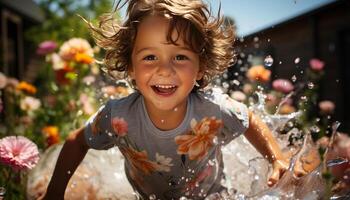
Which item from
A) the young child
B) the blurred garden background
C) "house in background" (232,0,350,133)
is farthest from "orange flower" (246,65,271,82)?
"house in background" (232,0,350,133)

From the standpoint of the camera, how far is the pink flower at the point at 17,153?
1774 millimetres

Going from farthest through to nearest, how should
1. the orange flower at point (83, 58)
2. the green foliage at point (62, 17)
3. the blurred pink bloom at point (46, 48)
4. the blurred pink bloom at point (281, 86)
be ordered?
the green foliage at point (62, 17) → the blurred pink bloom at point (46, 48) → the blurred pink bloom at point (281, 86) → the orange flower at point (83, 58)

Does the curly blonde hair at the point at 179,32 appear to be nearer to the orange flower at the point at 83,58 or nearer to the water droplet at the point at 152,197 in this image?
the water droplet at the point at 152,197

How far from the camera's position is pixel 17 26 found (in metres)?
12.2

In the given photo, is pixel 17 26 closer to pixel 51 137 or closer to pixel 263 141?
pixel 51 137

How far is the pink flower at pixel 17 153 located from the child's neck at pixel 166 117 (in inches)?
17.3

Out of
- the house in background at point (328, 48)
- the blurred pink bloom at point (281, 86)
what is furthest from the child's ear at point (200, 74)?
the house in background at point (328, 48)

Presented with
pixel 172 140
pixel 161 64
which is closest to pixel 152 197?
pixel 172 140

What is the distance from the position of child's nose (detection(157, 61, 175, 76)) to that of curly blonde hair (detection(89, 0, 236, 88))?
0.08 meters

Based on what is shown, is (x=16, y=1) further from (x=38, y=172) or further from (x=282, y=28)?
(x=38, y=172)

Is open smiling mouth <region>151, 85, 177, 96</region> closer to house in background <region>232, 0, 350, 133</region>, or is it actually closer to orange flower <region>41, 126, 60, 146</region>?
orange flower <region>41, 126, 60, 146</region>

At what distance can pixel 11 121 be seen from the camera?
12.1ft

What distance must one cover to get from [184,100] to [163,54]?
0.27 metres

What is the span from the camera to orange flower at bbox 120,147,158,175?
6.70 feet
